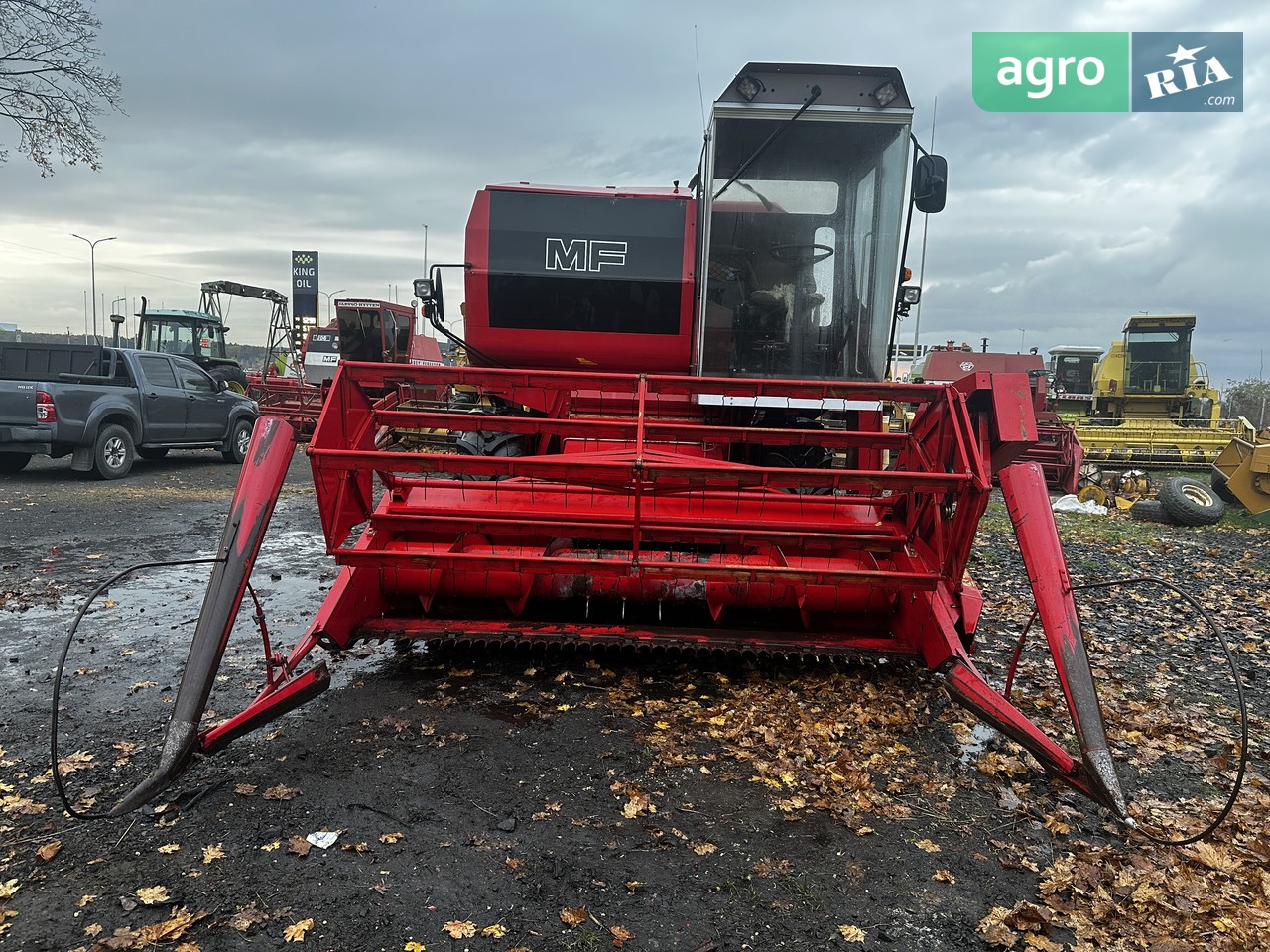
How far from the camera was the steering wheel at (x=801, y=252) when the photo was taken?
563 cm

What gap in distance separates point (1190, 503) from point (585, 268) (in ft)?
32.2

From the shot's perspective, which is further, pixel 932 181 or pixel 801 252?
pixel 801 252

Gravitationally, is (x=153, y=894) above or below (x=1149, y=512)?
below

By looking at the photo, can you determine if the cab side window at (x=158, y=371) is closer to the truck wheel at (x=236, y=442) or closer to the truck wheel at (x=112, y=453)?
the truck wheel at (x=112, y=453)

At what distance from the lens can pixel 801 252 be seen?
5.66m

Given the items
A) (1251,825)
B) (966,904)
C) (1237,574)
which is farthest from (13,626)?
(1237,574)

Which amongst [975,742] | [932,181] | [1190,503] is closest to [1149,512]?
[1190,503]

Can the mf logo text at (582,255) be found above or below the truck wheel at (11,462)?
above

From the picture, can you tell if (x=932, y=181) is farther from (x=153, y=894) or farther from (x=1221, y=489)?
(x=1221, y=489)

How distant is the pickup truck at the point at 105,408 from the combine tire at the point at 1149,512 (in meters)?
13.9

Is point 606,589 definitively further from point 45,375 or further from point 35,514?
point 45,375

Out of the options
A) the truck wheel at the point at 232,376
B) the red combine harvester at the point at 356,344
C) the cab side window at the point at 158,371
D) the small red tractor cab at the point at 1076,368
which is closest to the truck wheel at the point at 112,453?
the cab side window at the point at 158,371

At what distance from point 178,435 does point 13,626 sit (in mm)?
8725

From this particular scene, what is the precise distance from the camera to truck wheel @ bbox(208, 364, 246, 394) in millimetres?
21031
